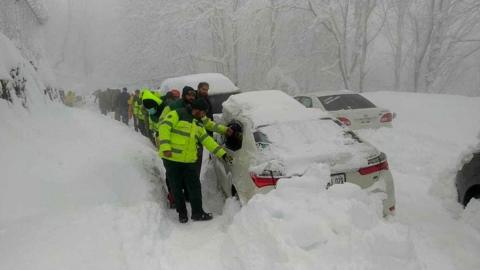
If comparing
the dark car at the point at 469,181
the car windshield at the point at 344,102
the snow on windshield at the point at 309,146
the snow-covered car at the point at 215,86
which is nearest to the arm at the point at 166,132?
the snow on windshield at the point at 309,146

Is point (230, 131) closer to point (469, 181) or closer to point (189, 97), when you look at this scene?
point (189, 97)

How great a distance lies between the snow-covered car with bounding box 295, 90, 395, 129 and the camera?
989cm

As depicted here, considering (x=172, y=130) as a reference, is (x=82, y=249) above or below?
below

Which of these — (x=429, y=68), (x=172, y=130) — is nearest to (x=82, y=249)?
(x=172, y=130)

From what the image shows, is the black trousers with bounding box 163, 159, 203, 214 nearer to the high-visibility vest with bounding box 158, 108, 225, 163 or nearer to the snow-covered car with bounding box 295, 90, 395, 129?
the high-visibility vest with bounding box 158, 108, 225, 163

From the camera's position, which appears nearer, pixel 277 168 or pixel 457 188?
pixel 277 168

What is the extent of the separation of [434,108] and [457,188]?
9258mm

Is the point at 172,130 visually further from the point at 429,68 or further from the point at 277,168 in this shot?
the point at 429,68

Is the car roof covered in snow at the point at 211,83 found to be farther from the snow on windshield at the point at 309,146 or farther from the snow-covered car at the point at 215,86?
the snow on windshield at the point at 309,146

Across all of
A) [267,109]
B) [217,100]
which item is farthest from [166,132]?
[217,100]

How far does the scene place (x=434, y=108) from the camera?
1383cm

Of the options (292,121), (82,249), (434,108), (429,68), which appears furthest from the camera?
(429,68)

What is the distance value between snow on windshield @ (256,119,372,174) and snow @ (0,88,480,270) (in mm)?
259

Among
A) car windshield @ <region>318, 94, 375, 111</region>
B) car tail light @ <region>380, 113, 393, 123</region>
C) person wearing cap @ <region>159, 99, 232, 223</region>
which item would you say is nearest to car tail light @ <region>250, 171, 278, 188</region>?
person wearing cap @ <region>159, 99, 232, 223</region>
